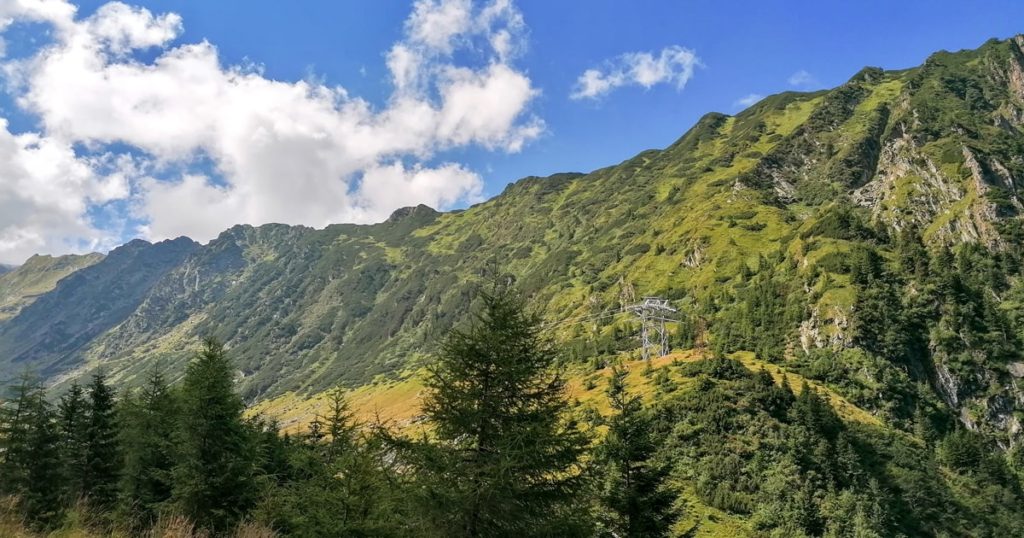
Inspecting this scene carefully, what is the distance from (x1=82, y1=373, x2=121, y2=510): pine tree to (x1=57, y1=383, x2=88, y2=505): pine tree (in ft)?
0.92

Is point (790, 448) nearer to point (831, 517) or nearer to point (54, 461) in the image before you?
point (831, 517)

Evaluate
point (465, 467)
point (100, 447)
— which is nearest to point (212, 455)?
point (100, 447)

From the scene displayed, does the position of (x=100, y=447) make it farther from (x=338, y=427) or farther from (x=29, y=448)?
(x=338, y=427)

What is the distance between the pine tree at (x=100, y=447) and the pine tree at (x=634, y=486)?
30.8 meters

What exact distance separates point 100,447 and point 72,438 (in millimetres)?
1716

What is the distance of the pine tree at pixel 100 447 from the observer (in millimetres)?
34156

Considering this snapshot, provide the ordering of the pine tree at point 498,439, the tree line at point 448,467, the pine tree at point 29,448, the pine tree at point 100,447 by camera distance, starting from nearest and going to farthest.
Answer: the pine tree at point 498,439, the tree line at point 448,467, the pine tree at point 29,448, the pine tree at point 100,447

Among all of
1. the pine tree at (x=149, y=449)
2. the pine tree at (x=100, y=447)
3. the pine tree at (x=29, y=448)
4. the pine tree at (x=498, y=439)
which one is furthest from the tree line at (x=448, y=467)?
the pine tree at (x=100, y=447)

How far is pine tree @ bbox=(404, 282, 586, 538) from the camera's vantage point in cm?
1254

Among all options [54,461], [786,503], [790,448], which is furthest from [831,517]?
[54,461]

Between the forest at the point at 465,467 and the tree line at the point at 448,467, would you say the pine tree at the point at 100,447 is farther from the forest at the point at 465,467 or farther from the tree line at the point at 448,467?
the tree line at the point at 448,467

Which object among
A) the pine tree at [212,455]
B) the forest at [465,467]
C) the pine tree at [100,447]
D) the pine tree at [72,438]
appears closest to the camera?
the forest at [465,467]

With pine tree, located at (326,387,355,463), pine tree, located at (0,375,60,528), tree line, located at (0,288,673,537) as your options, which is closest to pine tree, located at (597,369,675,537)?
tree line, located at (0,288,673,537)

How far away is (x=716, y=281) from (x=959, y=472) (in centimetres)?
7690
